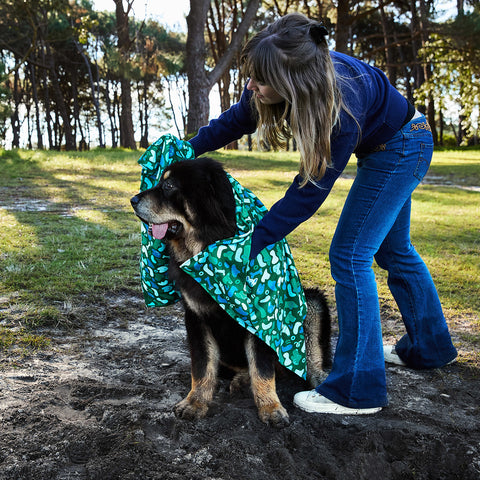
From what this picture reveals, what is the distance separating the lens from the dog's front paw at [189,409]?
282 centimetres

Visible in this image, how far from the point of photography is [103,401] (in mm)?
2924

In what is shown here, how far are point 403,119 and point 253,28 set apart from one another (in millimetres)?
31436

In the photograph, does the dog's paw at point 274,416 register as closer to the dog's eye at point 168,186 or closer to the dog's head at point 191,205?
the dog's head at point 191,205

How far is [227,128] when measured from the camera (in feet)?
11.0

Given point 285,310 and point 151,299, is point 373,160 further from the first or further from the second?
point 151,299

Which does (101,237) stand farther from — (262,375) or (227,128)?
(262,375)

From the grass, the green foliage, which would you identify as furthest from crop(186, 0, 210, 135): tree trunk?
the green foliage

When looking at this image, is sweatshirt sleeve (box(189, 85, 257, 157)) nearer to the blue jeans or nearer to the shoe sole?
the blue jeans

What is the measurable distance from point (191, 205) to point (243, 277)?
56 centimetres

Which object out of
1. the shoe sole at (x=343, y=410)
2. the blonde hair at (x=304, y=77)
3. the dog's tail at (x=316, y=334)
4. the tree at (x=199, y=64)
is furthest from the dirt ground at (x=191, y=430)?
the tree at (x=199, y=64)

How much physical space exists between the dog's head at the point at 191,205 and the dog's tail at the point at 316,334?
92 cm

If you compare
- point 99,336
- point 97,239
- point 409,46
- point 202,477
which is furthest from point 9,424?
point 409,46

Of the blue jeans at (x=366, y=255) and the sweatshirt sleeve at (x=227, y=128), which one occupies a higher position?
the sweatshirt sleeve at (x=227, y=128)

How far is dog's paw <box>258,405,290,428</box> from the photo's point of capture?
276cm
